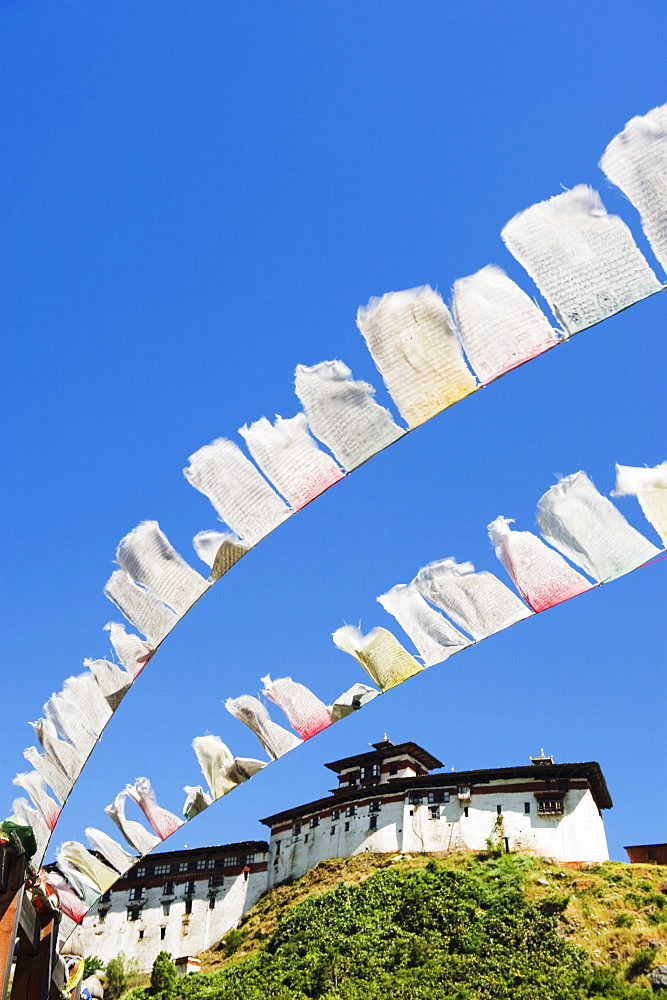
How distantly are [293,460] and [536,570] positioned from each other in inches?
70.9

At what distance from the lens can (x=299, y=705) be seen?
7.54m

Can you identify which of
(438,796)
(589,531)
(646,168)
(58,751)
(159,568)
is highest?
(438,796)

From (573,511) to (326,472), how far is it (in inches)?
66.2

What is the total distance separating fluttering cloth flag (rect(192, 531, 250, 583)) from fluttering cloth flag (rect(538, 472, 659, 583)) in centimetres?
198

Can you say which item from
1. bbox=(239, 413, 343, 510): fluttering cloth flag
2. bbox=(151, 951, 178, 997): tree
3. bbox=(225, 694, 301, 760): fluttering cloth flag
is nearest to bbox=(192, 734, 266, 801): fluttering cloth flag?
bbox=(225, 694, 301, 760): fluttering cloth flag

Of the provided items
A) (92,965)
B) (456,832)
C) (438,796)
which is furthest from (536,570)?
Answer: (92,965)

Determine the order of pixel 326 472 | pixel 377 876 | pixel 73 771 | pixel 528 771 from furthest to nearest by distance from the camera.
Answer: pixel 528 771, pixel 377 876, pixel 73 771, pixel 326 472

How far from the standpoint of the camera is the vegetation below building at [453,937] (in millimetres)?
33281

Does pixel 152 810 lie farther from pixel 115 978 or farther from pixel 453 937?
pixel 115 978

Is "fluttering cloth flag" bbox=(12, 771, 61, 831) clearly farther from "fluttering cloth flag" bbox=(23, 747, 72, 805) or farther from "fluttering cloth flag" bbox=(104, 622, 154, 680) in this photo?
"fluttering cloth flag" bbox=(104, 622, 154, 680)

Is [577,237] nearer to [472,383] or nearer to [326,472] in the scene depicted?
[472,383]

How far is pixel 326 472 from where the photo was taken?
19.8ft

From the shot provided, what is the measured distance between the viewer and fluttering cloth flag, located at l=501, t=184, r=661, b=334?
5.38m

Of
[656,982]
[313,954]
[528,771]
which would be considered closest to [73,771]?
[656,982]
